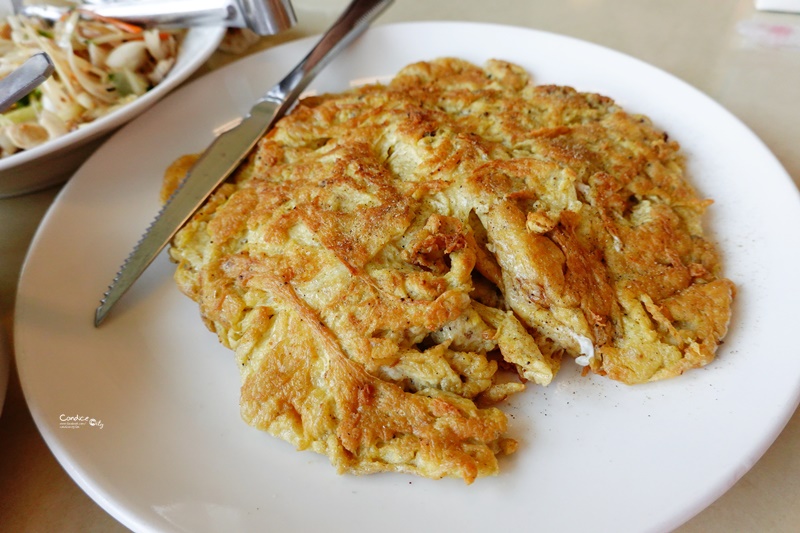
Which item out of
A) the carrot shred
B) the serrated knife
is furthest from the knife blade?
the carrot shred

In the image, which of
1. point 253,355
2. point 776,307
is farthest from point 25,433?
point 776,307

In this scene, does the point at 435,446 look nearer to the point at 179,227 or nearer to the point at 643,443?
the point at 643,443

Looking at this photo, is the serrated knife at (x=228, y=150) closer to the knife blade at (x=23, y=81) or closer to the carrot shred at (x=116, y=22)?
the knife blade at (x=23, y=81)

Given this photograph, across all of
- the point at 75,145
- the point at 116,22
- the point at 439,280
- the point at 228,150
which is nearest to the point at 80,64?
the point at 116,22

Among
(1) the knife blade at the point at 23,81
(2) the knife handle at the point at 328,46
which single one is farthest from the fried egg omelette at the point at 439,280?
(1) the knife blade at the point at 23,81

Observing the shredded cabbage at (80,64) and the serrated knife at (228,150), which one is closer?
the serrated knife at (228,150)
